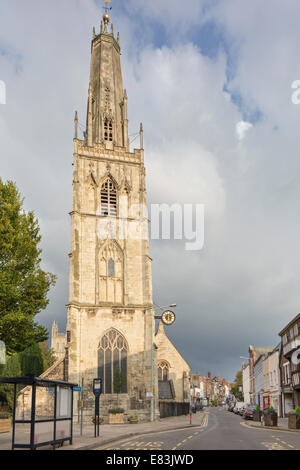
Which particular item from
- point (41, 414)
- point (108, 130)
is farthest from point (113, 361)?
point (108, 130)

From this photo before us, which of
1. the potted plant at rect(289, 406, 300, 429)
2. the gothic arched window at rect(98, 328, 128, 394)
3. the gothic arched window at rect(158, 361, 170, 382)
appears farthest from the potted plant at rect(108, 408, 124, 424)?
the gothic arched window at rect(158, 361, 170, 382)

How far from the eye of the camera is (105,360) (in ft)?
124

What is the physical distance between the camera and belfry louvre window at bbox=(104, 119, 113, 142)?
48.1m

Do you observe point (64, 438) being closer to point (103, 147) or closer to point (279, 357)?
point (103, 147)

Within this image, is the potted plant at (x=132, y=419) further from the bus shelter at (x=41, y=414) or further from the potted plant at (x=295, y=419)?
the bus shelter at (x=41, y=414)

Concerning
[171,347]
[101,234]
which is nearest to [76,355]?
[101,234]

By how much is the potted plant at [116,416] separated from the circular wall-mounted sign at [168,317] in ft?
35.7

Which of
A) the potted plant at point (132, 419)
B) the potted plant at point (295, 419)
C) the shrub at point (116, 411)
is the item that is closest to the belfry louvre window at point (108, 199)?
the shrub at point (116, 411)

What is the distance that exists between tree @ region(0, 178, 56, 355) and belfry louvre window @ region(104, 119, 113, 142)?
21.2m

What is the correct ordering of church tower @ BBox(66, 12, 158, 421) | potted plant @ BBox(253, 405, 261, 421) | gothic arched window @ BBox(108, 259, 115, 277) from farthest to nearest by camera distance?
gothic arched window @ BBox(108, 259, 115, 277) < potted plant @ BBox(253, 405, 261, 421) < church tower @ BBox(66, 12, 158, 421)

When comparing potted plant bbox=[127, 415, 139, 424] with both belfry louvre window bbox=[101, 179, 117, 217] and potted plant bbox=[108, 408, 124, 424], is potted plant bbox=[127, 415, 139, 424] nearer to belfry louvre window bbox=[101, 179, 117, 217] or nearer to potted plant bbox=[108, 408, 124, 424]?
potted plant bbox=[108, 408, 124, 424]

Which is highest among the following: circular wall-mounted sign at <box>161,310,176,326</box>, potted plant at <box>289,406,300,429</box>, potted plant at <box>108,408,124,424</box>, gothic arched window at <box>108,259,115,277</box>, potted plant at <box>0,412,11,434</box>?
gothic arched window at <box>108,259,115,277</box>

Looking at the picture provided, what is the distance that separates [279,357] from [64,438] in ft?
133

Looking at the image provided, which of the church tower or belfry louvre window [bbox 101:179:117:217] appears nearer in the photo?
the church tower
